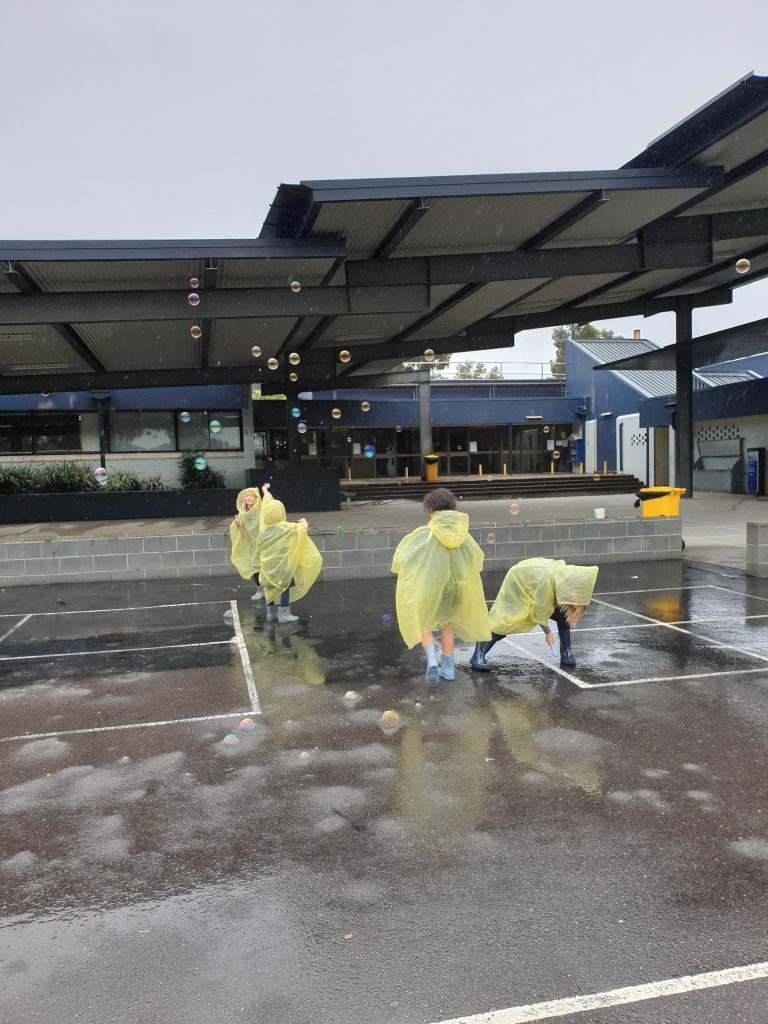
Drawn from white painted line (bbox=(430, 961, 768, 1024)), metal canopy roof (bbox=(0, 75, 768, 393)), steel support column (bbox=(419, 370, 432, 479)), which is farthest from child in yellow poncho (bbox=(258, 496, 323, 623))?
steel support column (bbox=(419, 370, 432, 479))

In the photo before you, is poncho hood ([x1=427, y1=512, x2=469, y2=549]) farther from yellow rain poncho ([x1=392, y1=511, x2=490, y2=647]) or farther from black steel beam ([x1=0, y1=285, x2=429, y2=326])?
black steel beam ([x1=0, y1=285, x2=429, y2=326])

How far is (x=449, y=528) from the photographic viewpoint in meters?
6.49

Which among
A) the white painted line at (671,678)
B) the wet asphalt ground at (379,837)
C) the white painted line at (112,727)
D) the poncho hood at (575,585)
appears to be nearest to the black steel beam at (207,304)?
the wet asphalt ground at (379,837)

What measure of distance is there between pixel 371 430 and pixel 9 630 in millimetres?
29576

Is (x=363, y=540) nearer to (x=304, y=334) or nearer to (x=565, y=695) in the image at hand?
(x=565, y=695)

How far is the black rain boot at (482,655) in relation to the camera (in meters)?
6.98

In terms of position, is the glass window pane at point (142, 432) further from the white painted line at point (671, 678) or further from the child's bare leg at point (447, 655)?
the white painted line at point (671, 678)

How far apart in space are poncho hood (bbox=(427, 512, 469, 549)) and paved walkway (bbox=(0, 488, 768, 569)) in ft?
20.6

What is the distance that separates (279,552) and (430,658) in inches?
120

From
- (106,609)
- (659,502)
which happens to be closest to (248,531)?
(106,609)

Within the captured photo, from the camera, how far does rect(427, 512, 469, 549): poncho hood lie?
6.47 metres

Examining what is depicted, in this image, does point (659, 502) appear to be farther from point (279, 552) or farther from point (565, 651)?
point (279, 552)

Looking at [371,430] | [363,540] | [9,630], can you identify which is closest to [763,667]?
[363,540]

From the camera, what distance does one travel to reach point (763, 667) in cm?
689
